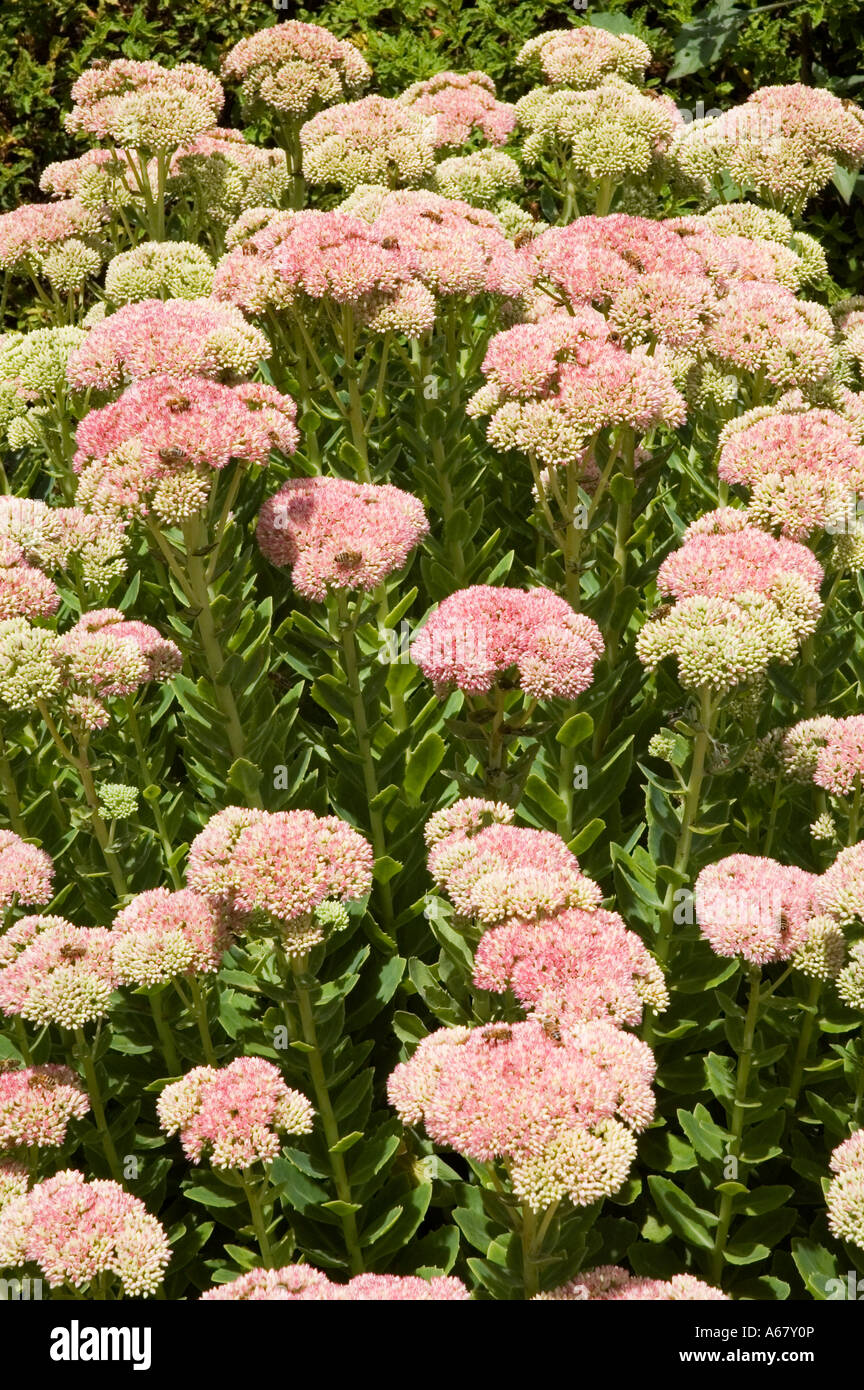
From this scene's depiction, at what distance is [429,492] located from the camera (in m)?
4.07

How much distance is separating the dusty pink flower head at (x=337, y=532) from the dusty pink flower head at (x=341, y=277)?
0.63 metres

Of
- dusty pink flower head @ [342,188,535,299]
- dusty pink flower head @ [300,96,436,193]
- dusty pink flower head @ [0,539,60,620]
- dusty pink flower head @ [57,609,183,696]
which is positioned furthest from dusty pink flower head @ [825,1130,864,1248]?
dusty pink flower head @ [300,96,436,193]

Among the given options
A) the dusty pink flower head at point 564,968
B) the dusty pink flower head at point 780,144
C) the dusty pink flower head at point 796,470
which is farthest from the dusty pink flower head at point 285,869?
the dusty pink flower head at point 780,144

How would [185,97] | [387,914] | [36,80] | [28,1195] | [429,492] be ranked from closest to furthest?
[28,1195] → [387,914] → [429,492] → [185,97] → [36,80]

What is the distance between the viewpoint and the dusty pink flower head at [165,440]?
10.1 ft

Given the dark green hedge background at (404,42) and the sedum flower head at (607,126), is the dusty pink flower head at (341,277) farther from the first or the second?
the dark green hedge background at (404,42)

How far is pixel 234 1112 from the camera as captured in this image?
99.0 inches

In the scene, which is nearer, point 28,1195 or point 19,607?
point 28,1195

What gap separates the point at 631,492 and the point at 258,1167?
Result: 1739 millimetres

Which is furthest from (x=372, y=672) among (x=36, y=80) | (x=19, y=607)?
(x=36, y=80)

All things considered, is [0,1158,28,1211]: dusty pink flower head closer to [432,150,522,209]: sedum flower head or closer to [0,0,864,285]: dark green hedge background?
[432,150,522,209]: sedum flower head

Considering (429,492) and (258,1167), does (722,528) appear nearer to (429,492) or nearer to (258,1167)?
(429,492)

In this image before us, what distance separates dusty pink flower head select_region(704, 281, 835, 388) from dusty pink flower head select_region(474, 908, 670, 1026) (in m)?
1.87

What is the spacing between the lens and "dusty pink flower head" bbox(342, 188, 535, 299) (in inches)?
154
